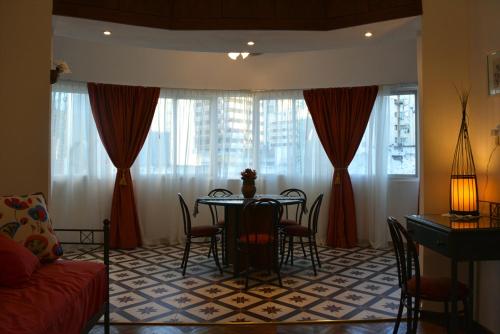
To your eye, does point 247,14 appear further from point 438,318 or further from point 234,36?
point 438,318

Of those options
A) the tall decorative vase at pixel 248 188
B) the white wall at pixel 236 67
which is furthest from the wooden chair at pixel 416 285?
the white wall at pixel 236 67

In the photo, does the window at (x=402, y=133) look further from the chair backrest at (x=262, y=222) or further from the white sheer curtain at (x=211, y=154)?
the chair backrest at (x=262, y=222)

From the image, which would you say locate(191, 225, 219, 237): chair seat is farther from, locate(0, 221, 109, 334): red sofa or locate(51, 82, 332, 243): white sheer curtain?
locate(0, 221, 109, 334): red sofa

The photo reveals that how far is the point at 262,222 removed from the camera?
4.46m

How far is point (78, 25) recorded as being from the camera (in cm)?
344

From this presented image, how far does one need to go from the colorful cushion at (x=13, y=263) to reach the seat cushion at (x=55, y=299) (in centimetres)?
5

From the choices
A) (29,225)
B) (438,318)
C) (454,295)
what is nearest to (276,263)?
(438,318)

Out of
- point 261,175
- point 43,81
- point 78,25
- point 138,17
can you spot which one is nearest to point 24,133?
point 43,81

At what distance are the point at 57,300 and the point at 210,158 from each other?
13.7 feet

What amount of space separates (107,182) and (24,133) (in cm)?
271

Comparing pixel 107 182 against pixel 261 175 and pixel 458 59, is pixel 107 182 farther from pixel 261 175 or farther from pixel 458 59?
pixel 458 59

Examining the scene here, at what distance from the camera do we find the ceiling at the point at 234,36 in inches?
135

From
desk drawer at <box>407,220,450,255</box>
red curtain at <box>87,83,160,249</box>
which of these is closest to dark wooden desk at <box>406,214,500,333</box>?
desk drawer at <box>407,220,450,255</box>

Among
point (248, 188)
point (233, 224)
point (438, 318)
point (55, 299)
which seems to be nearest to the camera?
point (55, 299)
